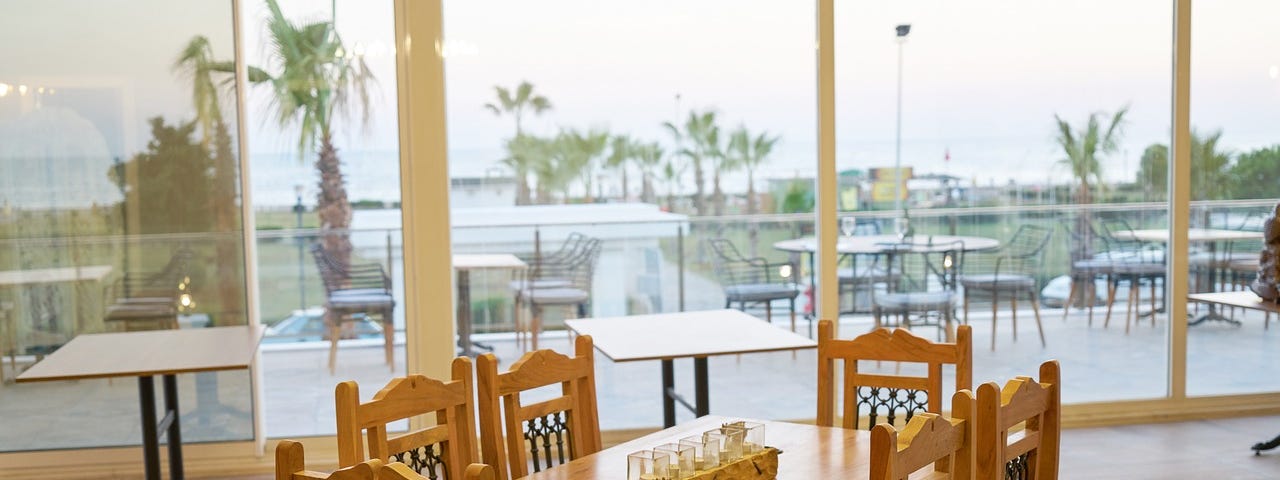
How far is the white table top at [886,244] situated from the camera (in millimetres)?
5238

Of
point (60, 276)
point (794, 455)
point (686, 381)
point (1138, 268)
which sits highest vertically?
point (60, 276)

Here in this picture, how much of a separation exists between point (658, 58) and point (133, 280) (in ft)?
8.23

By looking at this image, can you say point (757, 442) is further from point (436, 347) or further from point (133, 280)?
point (133, 280)

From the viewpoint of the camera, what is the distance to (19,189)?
15.2 feet

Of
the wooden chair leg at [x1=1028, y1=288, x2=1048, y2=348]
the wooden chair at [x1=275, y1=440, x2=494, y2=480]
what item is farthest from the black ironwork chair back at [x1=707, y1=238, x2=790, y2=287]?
the wooden chair at [x1=275, y1=440, x2=494, y2=480]

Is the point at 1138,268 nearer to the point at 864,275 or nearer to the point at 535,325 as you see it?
the point at 864,275

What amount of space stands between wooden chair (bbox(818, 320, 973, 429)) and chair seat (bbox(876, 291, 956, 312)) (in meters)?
2.08

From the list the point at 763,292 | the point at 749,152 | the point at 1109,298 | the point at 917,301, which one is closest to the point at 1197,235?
the point at 1109,298

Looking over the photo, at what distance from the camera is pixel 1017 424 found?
231 centimetres

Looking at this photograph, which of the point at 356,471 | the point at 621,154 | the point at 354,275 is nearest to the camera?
the point at 356,471

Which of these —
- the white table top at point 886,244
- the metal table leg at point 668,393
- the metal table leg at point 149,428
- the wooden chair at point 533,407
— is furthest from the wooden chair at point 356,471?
the white table top at point 886,244

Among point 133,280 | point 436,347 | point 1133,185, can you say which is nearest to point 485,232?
point 436,347

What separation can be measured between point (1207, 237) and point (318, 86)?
4354 mm

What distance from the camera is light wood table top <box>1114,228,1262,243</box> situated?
5.48 meters
